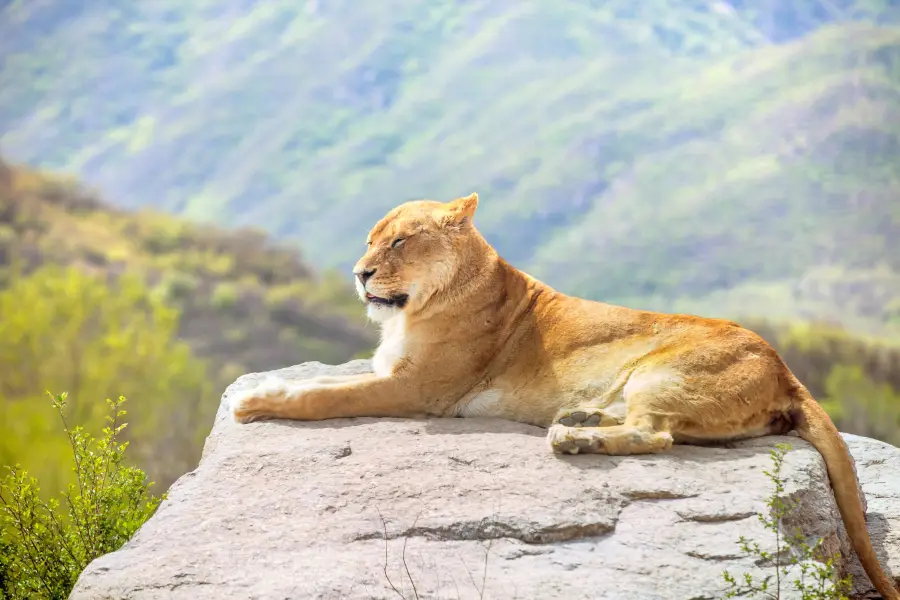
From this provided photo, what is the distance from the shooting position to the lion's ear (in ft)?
18.8

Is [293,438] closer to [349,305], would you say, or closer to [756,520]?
[756,520]

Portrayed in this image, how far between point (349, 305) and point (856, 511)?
1102cm

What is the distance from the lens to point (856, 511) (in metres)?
4.84

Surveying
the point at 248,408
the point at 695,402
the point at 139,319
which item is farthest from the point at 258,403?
the point at 139,319

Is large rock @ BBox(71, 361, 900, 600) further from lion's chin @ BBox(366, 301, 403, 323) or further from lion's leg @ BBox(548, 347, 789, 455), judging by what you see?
lion's chin @ BBox(366, 301, 403, 323)

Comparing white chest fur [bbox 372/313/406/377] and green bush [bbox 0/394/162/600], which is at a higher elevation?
white chest fur [bbox 372/313/406/377]

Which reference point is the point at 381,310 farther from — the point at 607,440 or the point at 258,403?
the point at 607,440

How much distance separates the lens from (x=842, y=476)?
496cm

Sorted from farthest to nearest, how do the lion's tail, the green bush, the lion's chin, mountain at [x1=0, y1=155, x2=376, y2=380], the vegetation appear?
mountain at [x1=0, y1=155, x2=376, y2=380] → the lion's chin → the green bush → the lion's tail → the vegetation

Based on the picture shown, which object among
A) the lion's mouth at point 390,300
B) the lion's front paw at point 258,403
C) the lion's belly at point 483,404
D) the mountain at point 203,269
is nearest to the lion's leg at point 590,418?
the lion's belly at point 483,404

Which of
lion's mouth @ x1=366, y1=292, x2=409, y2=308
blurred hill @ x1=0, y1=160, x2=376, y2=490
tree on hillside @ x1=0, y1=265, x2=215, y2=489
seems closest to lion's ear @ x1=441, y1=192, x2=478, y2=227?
lion's mouth @ x1=366, y1=292, x2=409, y2=308

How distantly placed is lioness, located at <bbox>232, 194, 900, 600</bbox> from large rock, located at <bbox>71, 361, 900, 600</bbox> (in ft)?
0.64

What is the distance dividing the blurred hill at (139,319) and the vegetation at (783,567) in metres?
8.63

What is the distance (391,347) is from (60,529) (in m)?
2.17
